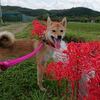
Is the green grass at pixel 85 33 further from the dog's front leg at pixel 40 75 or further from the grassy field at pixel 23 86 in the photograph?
the dog's front leg at pixel 40 75

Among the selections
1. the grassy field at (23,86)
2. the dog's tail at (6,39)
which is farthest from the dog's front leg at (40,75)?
the dog's tail at (6,39)

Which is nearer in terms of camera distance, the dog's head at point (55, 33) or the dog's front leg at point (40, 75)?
the dog's front leg at point (40, 75)

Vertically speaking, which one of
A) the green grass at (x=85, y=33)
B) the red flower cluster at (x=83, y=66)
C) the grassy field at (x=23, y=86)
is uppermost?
the red flower cluster at (x=83, y=66)

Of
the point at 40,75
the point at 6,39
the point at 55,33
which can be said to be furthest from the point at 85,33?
the point at 6,39

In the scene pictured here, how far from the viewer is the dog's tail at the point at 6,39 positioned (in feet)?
23.7

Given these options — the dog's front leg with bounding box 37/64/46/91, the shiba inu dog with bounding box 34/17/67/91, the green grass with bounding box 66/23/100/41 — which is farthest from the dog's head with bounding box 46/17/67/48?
the green grass with bounding box 66/23/100/41

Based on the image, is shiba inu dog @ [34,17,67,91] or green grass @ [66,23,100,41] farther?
green grass @ [66,23,100,41]

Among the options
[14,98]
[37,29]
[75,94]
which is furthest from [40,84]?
[37,29]

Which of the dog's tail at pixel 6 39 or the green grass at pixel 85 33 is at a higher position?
the dog's tail at pixel 6 39

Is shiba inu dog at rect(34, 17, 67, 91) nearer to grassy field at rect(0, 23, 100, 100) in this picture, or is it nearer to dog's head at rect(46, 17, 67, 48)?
dog's head at rect(46, 17, 67, 48)

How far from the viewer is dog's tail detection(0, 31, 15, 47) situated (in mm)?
7221

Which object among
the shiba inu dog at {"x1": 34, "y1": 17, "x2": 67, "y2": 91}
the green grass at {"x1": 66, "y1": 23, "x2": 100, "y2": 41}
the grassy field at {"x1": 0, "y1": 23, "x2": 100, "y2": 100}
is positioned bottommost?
the green grass at {"x1": 66, "y1": 23, "x2": 100, "y2": 41}

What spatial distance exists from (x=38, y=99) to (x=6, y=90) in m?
1.40

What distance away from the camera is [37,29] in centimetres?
1872
